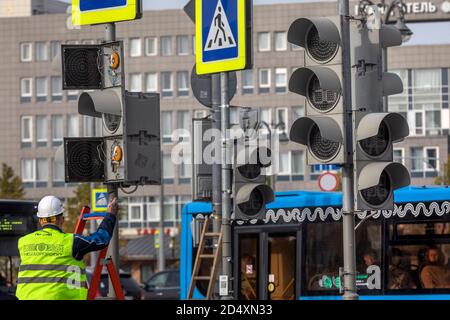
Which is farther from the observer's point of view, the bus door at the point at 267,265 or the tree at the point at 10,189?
the tree at the point at 10,189

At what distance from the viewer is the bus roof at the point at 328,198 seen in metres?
22.2

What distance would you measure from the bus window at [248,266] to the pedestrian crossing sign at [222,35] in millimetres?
8826

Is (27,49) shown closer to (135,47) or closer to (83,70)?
(135,47)

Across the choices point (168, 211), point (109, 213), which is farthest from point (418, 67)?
point (109, 213)

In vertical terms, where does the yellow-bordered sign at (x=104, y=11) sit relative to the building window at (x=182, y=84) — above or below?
below

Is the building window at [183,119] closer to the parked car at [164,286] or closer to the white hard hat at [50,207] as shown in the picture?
the parked car at [164,286]

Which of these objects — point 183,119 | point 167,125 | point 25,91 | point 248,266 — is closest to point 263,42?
point 183,119

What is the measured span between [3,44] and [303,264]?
7943 cm

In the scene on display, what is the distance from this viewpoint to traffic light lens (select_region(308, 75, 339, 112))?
1359cm

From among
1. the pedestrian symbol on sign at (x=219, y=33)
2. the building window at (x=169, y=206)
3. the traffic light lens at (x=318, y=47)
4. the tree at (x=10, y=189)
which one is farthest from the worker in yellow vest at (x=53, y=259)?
the building window at (x=169, y=206)

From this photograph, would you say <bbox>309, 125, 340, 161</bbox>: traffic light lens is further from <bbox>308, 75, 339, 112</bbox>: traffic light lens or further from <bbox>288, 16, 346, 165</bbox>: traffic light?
<bbox>308, 75, 339, 112</bbox>: traffic light lens

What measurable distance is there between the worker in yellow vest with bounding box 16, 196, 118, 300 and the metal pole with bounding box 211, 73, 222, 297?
28.8 ft
